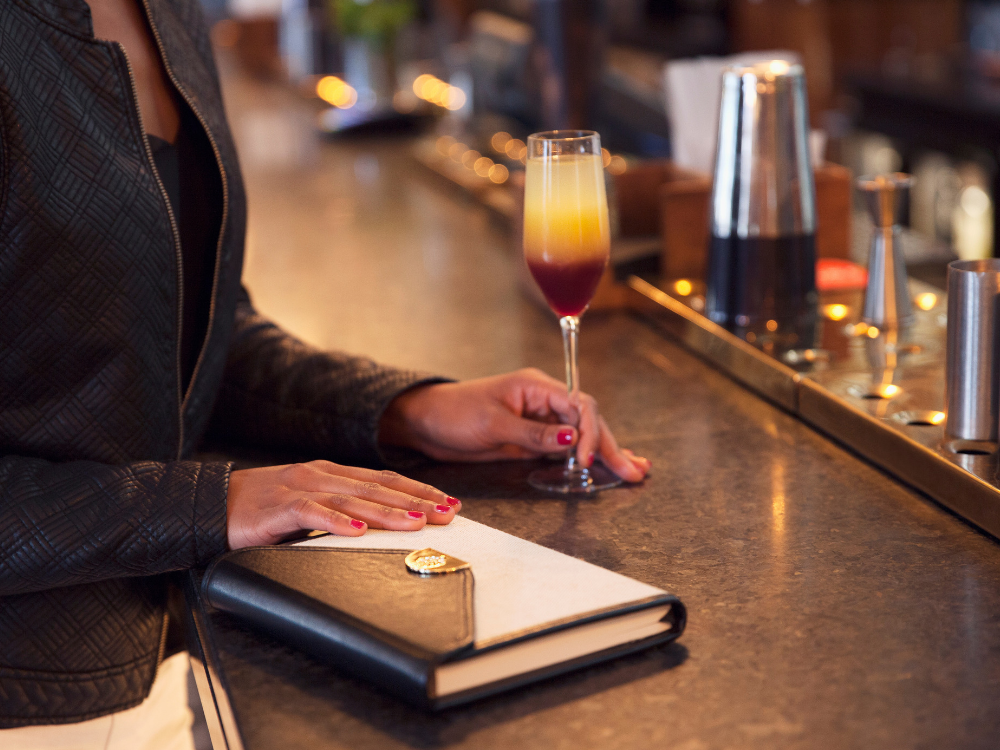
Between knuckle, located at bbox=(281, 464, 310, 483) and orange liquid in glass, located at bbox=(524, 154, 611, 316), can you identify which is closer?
knuckle, located at bbox=(281, 464, 310, 483)

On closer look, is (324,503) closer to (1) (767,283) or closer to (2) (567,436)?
(2) (567,436)

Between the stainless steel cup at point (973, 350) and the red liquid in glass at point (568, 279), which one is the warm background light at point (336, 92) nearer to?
the red liquid in glass at point (568, 279)

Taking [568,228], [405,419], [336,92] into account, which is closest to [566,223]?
[568,228]

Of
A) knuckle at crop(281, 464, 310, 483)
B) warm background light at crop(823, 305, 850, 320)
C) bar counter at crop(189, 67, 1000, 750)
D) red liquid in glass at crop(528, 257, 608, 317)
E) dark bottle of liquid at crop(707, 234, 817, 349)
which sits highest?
red liquid in glass at crop(528, 257, 608, 317)

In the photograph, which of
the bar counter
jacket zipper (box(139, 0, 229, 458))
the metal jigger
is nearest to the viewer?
the bar counter

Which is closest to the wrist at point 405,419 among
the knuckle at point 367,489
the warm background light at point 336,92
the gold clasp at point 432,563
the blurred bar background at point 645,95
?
the knuckle at point 367,489

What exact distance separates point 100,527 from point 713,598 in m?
0.44

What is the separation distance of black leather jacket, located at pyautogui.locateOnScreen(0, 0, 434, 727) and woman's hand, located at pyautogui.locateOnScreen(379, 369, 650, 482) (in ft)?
0.74

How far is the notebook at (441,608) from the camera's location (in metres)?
0.63

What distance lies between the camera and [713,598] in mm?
760

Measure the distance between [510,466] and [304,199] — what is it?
1615 mm

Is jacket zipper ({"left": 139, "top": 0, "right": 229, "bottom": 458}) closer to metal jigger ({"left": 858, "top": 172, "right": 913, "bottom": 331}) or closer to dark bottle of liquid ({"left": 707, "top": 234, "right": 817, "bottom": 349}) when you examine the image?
dark bottle of liquid ({"left": 707, "top": 234, "right": 817, "bottom": 349})

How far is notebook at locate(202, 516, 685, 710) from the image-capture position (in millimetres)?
630

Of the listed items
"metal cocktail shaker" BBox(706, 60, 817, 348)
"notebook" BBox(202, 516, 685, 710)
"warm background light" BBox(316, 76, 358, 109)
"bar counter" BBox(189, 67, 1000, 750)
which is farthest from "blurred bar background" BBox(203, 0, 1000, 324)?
"notebook" BBox(202, 516, 685, 710)
